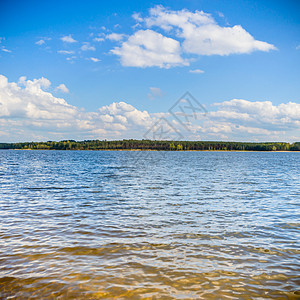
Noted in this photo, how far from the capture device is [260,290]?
7082mm

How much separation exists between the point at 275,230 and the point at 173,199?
9.04m

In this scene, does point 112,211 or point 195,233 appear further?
point 112,211

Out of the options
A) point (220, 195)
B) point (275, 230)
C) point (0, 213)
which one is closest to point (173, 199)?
point (220, 195)

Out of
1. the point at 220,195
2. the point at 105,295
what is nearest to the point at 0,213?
the point at 105,295

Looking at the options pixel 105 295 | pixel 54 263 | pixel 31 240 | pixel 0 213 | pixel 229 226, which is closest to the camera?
pixel 105 295

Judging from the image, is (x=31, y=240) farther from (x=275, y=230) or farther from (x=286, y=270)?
(x=275, y=230)

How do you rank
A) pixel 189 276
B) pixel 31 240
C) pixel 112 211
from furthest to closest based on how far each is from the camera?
pixel 112 211 → pixel 31 240 → pixel 189 276

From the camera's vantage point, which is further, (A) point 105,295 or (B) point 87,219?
(B) point 87,219

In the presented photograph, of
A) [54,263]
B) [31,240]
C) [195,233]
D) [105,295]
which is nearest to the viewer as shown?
[105,295]

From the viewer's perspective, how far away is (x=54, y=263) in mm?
8492

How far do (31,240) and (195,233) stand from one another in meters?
7.09

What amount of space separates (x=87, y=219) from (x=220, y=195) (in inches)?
509

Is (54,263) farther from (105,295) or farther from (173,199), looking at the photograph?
(173,199)

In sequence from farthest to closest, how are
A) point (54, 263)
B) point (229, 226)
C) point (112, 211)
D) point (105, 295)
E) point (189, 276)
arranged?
point (112, 211)
point (229, 226)
point (54, 263)
point (189, 276)
point (105, 295)
